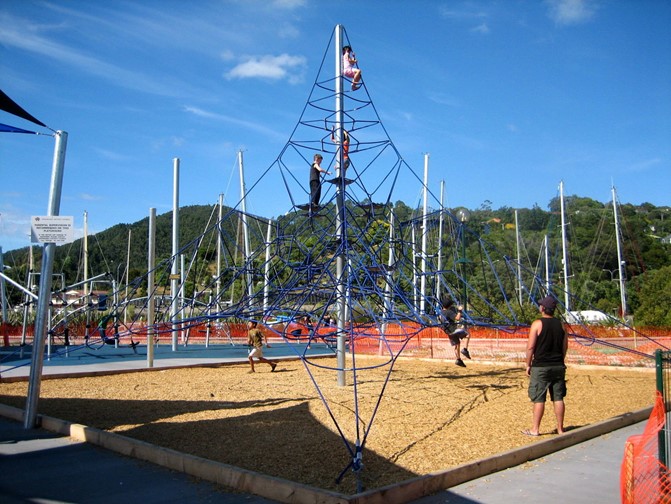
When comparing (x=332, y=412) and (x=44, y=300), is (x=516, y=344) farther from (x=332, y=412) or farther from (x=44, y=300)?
(x=44, y=300)

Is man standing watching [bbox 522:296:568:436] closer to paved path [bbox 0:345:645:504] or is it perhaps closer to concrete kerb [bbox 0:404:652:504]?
concrete kerb [bbox 0:404:652:504]

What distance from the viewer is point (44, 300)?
9.25 meters

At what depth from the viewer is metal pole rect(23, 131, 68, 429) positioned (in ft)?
30.1

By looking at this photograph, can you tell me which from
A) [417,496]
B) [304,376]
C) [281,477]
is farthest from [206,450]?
[304,376]

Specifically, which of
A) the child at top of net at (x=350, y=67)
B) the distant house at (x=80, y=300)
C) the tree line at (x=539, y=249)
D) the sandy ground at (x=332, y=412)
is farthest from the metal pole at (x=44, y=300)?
the child at top of net at (x=350, y=67)

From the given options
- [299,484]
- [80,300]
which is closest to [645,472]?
[299,484]

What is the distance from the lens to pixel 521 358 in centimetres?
1830

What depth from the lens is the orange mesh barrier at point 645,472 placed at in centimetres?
531

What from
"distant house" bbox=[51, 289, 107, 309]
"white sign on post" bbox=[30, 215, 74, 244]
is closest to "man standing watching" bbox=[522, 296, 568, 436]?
"white sign on post" bbox=[30, 215, 74, 244]

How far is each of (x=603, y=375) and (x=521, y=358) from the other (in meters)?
3.56

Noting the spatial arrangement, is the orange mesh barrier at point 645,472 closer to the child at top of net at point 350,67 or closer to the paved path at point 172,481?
the paved path at point 172,481

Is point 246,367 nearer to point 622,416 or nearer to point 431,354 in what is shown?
point 431,354

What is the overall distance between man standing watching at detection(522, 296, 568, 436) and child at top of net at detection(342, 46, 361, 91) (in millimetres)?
6832

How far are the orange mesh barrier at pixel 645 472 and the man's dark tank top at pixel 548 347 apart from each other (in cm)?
237
